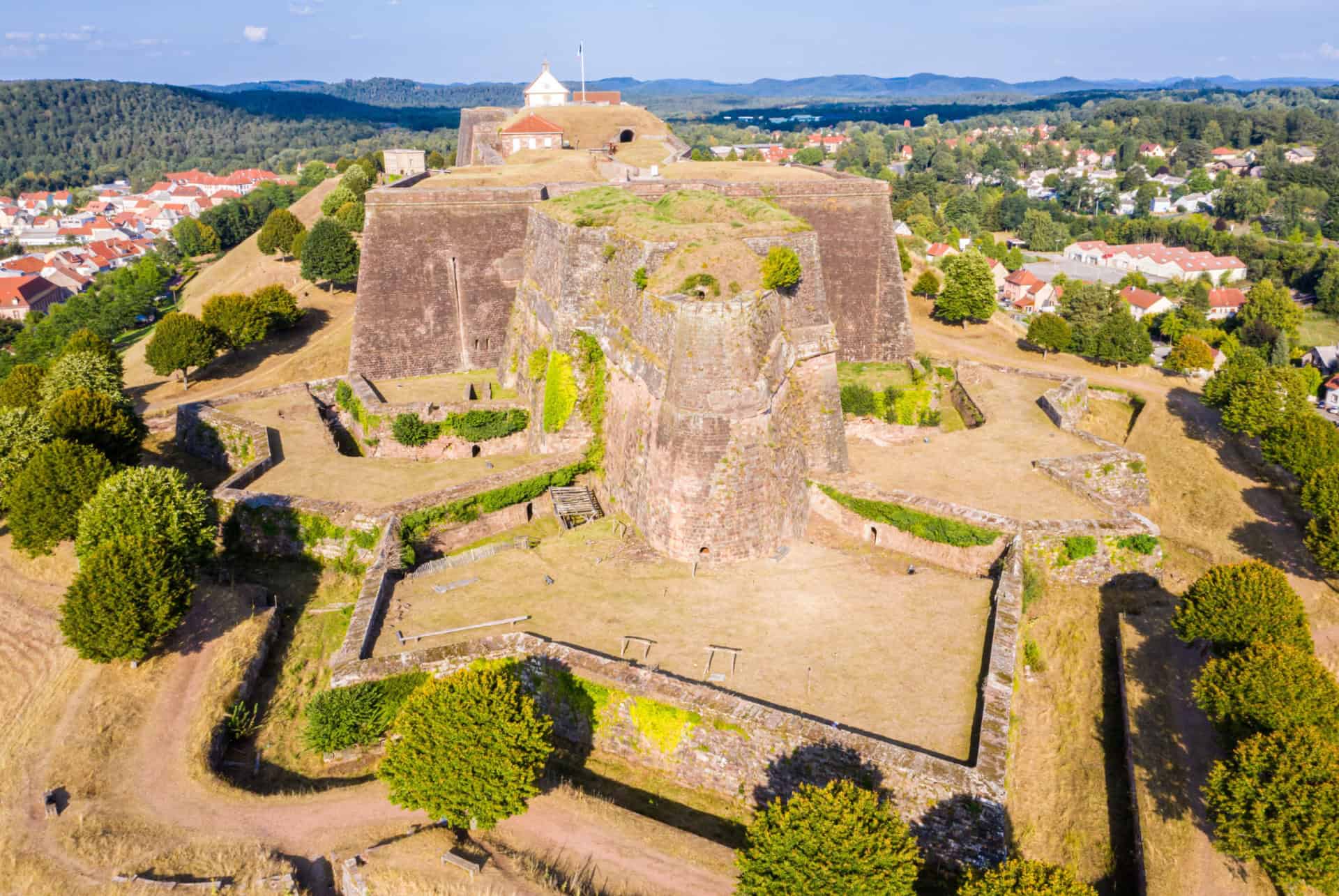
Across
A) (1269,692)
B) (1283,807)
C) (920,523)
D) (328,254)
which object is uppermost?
(328,254)

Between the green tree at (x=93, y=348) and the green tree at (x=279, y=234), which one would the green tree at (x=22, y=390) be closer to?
the green tree at (x=93, y=348)

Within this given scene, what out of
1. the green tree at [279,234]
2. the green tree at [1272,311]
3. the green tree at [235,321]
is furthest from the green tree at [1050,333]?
the green tree at [279,234]

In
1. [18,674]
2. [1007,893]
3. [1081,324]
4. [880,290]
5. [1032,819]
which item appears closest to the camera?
[1007,893]

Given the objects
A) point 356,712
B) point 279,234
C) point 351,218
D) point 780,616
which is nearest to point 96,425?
point 356,712

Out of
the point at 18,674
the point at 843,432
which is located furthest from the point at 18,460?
the point at 843,432

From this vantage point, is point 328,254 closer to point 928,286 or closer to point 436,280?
point 436,280

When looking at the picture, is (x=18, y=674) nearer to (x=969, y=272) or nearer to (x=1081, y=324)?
(x=969, y=272)

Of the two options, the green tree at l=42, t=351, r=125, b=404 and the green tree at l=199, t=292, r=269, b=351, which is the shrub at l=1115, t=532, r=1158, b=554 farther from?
the green tree at l=199, t=292, r=269, b=351
